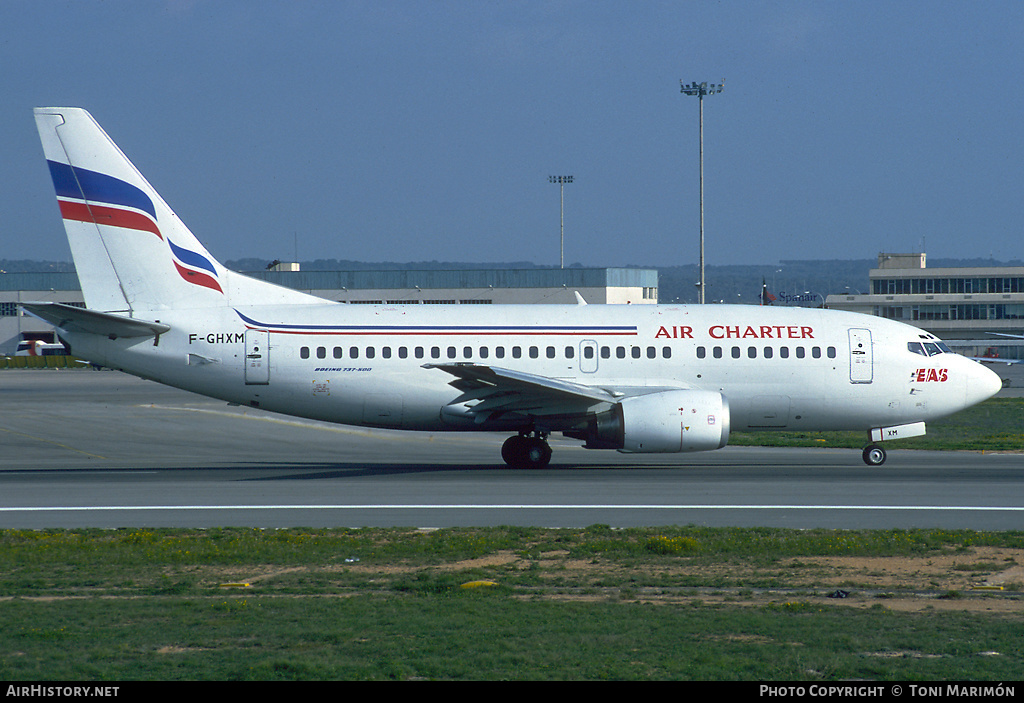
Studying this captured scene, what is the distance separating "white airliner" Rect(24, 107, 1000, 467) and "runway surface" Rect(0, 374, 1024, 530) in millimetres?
1566

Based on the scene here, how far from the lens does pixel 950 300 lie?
132625 mm

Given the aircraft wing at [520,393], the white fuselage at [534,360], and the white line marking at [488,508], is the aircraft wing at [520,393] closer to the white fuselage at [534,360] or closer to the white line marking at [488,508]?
the white fuselage at [534,360]

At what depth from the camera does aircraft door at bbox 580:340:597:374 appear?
25219mm

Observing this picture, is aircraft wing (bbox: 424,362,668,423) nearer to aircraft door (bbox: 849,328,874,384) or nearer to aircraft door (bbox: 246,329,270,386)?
aircraft door (bbox: 246,329,270,386)

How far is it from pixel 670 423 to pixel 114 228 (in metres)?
14.8

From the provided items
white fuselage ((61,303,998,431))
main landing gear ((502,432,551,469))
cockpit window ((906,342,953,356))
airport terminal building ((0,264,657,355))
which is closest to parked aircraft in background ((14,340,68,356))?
airport terminal building ((0,264,657,355))

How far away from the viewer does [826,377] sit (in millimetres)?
25406

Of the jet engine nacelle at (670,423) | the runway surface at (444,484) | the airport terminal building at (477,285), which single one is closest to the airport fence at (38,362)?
the airport terminal building at (477,285)

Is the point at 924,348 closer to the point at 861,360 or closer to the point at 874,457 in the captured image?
the point at 861,360

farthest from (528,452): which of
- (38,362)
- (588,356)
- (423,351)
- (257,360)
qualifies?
(38,362)

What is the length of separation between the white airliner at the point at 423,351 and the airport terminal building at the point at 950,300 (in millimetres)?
108810
